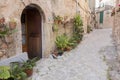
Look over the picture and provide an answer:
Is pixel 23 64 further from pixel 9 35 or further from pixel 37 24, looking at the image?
pixel 37 24

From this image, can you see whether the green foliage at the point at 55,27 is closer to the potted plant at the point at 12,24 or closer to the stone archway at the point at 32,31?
the stone archway at the point at 32,31

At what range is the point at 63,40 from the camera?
29.7 ft

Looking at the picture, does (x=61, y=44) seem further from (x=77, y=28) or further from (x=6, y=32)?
(x=6, y=32)

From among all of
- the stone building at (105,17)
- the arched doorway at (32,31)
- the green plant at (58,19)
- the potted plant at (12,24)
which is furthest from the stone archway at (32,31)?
the stone building at (105,17)

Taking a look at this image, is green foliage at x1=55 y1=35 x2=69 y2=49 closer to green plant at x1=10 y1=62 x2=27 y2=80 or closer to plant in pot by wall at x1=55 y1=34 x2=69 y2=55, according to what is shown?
plant in pot by wall at x1=55 y1=34 x2=69 y2=55

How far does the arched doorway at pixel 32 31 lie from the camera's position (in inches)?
320

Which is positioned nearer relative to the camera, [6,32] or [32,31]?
[6,32]

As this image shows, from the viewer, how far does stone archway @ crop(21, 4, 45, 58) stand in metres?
8.09

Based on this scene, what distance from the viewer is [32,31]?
8344 millimetres

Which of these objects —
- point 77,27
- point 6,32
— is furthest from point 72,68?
point 77,27

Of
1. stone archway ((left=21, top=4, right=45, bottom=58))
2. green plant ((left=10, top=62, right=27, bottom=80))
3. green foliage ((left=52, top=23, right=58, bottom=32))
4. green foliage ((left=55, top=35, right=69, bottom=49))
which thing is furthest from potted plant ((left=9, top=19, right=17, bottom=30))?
green foliage ((left=55, top=35, right=69, bottom=49))

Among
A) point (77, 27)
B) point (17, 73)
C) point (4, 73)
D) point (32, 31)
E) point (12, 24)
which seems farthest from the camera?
point (77, 27)

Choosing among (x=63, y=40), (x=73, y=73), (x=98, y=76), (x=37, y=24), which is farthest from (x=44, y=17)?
(x=98, y=76)

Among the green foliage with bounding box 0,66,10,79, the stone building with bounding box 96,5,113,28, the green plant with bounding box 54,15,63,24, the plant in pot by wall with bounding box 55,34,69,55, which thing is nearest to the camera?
the green foliage with bounding box 0,66,10,79
